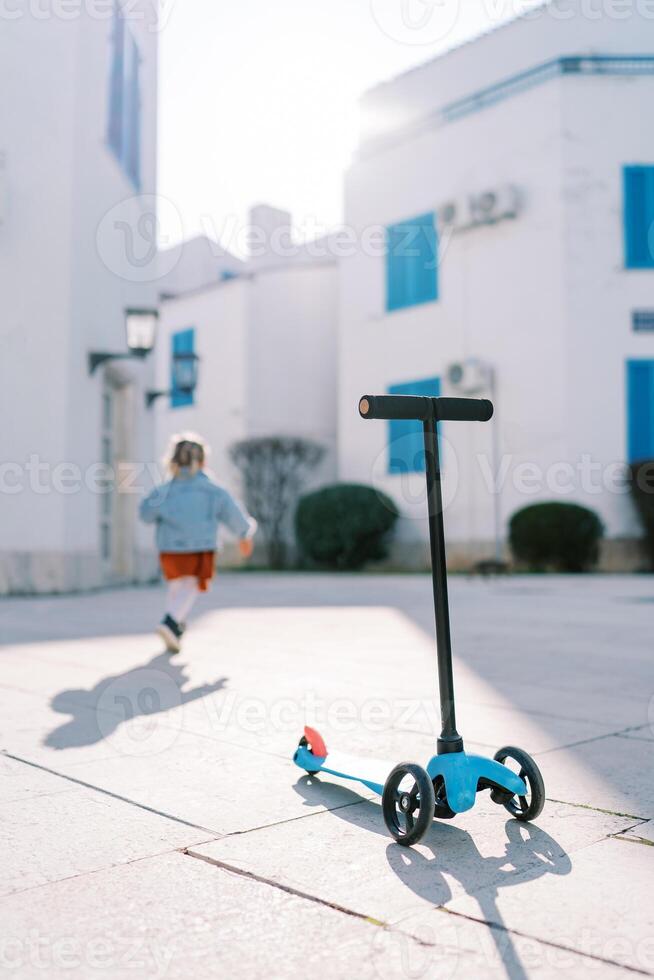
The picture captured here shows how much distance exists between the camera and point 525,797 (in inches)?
83.8

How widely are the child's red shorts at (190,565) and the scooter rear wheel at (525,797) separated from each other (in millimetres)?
3373

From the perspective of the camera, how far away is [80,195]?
9391mm

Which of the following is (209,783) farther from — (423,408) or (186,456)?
(186,456)

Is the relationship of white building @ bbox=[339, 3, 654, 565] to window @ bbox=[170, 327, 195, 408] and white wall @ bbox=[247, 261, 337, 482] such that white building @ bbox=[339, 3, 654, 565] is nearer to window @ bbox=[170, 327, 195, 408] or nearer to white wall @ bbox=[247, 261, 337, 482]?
white wall @ bbox=[247, 261, 337, 482]

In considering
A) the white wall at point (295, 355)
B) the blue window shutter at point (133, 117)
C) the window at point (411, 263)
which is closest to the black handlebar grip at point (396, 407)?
the blue window shutter at point (133, 117)

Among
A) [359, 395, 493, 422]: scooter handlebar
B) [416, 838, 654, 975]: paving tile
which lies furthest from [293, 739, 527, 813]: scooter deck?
[359, 395, 493, 422]: scooter handlebar

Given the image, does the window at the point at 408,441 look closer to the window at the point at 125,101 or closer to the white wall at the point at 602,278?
the white wall at the point at 602,278

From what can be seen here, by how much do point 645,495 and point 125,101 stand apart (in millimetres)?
8580

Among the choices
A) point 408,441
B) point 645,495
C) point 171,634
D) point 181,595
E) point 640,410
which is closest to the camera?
point 171,634

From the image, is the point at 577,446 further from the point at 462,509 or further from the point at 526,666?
the point at 526,666

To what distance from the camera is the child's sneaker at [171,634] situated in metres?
4.88

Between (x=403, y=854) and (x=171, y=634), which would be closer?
(x=403, y=854)

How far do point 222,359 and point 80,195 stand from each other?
908cm

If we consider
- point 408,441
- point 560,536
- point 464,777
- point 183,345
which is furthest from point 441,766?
point 183,345
